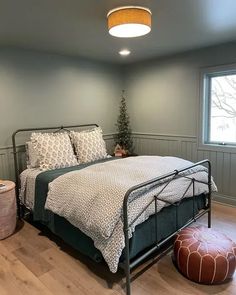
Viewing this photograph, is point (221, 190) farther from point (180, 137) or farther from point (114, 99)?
point (114, 99)

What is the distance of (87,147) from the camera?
3.53 metres

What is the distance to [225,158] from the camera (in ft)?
11.6

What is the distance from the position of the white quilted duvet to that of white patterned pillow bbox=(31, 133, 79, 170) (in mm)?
578

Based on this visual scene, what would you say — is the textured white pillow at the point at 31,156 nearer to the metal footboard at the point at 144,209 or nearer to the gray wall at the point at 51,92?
the gray wall at the point at 51,92

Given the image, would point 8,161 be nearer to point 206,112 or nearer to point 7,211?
point 7,211

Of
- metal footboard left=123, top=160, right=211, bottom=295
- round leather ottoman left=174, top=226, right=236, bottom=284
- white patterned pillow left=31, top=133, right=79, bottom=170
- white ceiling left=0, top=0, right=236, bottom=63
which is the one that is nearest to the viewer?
metal footboard left=123, top=160, right=211, bottom=295

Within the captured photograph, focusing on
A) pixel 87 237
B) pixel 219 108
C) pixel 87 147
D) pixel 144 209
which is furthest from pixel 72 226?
pixel 219 108

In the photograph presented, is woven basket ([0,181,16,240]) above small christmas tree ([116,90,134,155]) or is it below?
below

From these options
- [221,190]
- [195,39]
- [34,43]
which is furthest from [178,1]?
[221,190]

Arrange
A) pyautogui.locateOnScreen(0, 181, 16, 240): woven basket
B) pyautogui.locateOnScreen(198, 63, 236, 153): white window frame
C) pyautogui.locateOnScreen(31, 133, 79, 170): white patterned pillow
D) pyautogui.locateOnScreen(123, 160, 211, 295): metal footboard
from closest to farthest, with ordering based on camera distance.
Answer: pyautogui.locateOnScreen(123, 160, 211, 295): metal footboard < pyautogui.locateOnScreen(0, 181, 16, 240): woven basket < pyautogui.locateOnScreen(31, 133, 79, 170): white patterned pillow < pyautogui.locateOnScreen(198, 63, 236, 153): white window frame

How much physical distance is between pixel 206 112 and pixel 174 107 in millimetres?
530

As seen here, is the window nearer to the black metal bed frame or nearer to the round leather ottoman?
the black metal bed frame

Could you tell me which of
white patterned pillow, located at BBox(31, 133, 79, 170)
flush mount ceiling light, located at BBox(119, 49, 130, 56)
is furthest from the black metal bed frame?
flush mount ceiling light, located at BBox(119, 49, 130, 56)

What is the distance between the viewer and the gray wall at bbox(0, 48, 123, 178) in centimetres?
329
